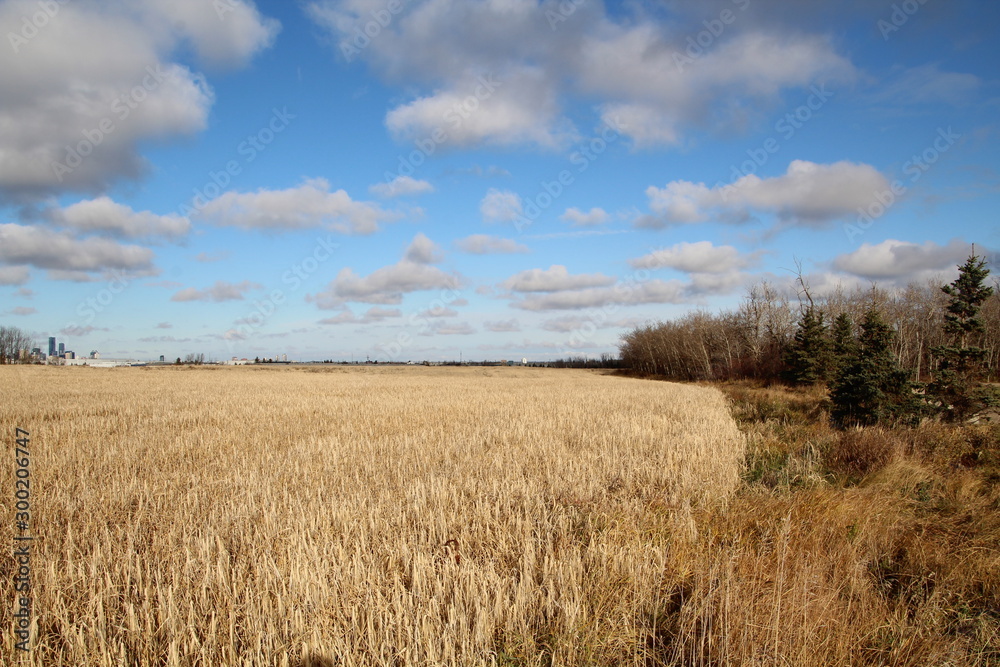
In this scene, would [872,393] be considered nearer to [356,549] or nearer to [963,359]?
[963,359]

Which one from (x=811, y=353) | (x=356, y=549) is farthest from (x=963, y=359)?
(x=811, y=353)

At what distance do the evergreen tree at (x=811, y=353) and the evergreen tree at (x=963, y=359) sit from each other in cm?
2338

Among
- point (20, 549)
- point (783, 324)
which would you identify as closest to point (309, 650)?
point (20, 549)

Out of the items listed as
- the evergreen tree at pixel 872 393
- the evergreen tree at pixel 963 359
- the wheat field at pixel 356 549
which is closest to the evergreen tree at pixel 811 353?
the evergreen tree at pixel 963 359

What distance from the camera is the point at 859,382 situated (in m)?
15.2

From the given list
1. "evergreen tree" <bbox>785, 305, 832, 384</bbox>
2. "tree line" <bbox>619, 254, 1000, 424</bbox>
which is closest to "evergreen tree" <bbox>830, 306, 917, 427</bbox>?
"tree line" <bbox>619, 254, 1000, 424</bbox>

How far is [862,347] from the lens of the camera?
1781 centimetres

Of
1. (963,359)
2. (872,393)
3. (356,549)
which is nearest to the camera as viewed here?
(356,549)

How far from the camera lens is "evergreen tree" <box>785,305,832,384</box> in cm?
4219

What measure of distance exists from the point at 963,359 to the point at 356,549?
21988 millimetres

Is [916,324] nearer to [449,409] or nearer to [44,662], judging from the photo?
[449,409]

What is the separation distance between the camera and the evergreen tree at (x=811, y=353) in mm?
42188

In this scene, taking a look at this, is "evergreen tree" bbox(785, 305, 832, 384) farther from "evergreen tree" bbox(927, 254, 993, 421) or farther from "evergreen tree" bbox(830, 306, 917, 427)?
"evergreen tree" bbox(830, 306, 917, 427)

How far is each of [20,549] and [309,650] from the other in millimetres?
3993
